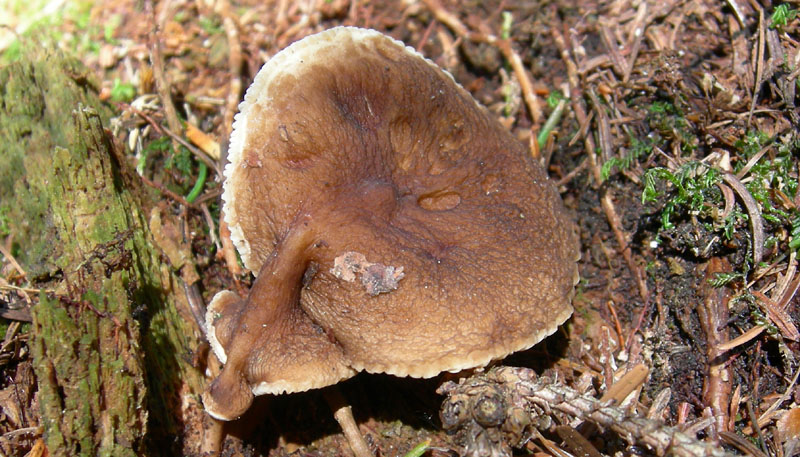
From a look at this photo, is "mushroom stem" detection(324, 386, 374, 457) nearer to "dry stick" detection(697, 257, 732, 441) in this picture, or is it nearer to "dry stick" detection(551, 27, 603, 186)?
"dry stick" detection(697, 257, 732, 441)

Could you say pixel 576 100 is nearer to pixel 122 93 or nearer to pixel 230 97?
pixel 230 97

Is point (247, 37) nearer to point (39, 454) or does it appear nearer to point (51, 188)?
point (51, 188)

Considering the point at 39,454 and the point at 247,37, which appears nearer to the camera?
the point at 39,454

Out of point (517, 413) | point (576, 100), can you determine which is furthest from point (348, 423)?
point (576, 100)

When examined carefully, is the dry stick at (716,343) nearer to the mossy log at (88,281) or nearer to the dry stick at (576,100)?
the dry stick at (576,100)

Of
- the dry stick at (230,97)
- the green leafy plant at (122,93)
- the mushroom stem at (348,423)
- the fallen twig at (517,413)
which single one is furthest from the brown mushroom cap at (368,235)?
the green leafy plant at (122,93)

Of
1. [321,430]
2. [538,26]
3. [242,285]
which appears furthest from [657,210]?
[242,285]
